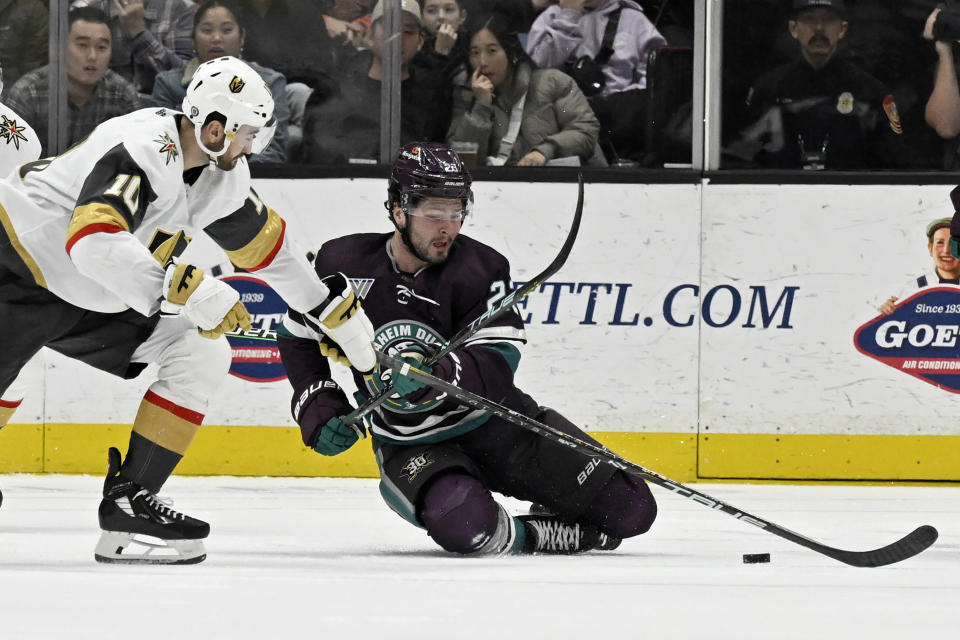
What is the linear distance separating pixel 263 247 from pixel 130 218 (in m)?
0.44

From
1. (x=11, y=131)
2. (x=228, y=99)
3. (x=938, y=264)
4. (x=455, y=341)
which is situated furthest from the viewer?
(x=938, y=264)

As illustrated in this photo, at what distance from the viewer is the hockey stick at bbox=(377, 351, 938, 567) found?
9.46 ft

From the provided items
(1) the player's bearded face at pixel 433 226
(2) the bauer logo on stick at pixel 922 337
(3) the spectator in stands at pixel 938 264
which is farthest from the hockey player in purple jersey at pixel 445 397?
(3) the spectator in stands at pixel 938 264

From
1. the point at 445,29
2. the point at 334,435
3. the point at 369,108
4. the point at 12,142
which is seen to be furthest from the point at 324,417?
the point at 445,29

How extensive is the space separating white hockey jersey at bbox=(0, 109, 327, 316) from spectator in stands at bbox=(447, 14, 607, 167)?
180 centimetres

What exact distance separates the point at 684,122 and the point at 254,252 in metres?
2.12

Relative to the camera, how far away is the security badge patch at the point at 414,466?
10.1 ft

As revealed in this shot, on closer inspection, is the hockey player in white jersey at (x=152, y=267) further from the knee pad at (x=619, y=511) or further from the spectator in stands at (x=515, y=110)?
the spectator in stands at (x=515, y=110)

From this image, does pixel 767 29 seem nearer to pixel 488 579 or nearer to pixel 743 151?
pixel 743 151

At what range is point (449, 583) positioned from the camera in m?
2.54

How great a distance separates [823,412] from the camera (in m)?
4.65

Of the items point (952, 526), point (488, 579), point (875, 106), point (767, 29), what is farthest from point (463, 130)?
point (488, 579)

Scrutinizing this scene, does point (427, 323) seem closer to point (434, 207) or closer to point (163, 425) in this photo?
point (434, 207)

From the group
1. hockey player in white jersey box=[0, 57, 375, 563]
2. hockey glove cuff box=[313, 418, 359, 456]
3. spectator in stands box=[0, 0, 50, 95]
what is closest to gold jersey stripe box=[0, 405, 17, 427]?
hockey player in white jersey box=[0, 57, 375, 563]
